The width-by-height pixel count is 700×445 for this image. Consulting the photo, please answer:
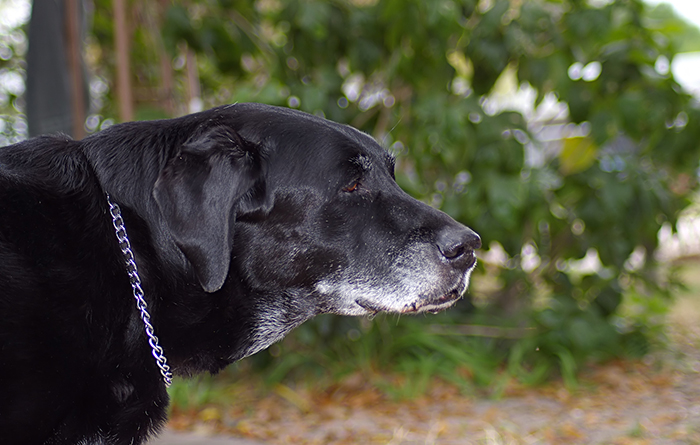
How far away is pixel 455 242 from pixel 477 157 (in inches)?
61.6

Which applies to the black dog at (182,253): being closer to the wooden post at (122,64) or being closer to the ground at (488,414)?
the ground at (488,414)

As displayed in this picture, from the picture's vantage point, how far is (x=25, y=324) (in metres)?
1.50

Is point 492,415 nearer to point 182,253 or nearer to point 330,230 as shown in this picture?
point 330,230

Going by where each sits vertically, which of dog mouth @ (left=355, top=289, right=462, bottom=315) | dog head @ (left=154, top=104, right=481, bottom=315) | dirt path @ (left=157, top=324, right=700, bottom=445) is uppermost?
dog head @ (left=154, top=104, right=481, bottom=315)

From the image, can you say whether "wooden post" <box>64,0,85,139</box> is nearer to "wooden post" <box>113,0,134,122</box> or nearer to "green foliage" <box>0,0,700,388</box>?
"wooden post" <box>113,0,134,122</box>

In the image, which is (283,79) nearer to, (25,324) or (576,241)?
(576,241)

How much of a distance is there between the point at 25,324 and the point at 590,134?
3.10 metres

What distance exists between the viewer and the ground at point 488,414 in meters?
3.01

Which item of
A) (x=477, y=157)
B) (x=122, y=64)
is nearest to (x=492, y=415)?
(x=477, y=157)

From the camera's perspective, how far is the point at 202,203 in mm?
1660

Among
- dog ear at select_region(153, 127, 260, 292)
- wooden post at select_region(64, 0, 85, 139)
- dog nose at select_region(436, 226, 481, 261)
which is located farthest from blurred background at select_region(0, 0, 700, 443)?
dog ear at select_region(153, 127, 260, 292)

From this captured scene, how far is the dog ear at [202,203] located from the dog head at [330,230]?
4.2 inches

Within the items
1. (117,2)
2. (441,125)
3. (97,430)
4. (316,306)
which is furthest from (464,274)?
(117,2)

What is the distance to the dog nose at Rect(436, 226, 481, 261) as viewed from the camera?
1.86 metres
